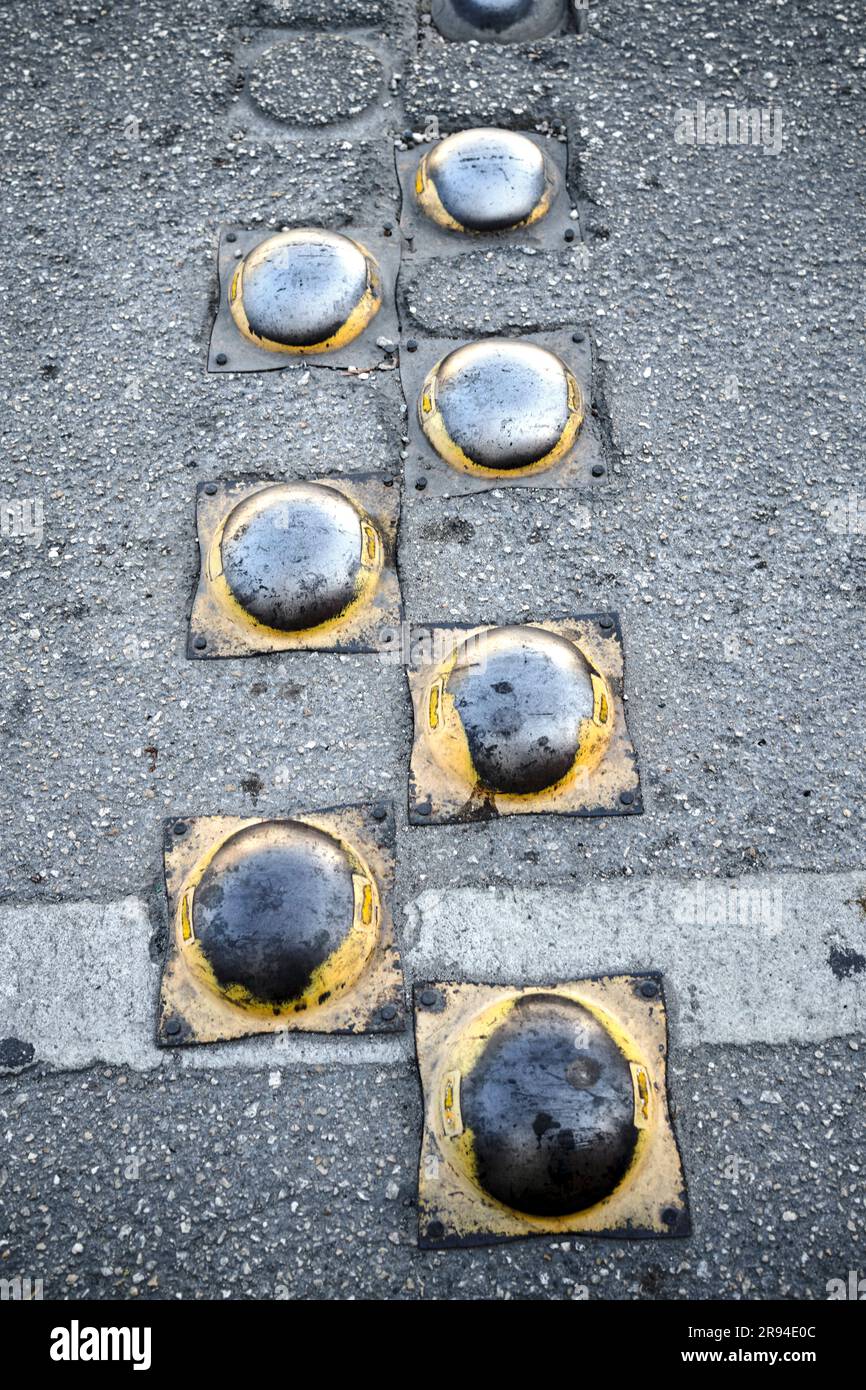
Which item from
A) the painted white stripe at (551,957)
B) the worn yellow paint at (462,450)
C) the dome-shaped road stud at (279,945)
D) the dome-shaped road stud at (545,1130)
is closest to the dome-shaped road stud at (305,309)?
the worn yellow paint at (462,450)

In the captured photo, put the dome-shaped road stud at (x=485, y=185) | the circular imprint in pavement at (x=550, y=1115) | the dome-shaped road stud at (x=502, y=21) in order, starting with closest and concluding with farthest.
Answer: the circular imprint in pavement at (x=550, y=1115) → the dome-shaped road stud at (x=485, y=185) → the dome-shaped road stud at (x=502, y=21)

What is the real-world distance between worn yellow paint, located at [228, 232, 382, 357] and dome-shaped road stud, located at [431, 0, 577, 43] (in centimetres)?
157

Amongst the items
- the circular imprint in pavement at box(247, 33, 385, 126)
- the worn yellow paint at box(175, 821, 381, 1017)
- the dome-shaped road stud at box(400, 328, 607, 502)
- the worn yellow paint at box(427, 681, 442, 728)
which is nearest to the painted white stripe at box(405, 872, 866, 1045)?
the worn yellow paint at box(175, 821, 381, 1017)

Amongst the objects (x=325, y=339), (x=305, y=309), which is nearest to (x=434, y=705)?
(x=325, y=339)

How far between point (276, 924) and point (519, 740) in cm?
96

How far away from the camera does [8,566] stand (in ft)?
12.9

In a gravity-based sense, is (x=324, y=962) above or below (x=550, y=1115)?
above

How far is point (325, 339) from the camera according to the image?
424cm

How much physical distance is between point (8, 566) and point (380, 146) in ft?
8.49

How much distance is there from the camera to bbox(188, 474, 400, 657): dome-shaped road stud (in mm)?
3699

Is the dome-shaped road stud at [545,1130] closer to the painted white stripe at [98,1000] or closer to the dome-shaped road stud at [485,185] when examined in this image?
the painted white stripe at [98,1000]

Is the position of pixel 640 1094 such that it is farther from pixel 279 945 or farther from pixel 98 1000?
pixel 98 1000

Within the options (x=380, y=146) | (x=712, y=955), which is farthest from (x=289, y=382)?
(x=712, y=955)

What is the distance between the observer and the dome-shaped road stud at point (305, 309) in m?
4.23
